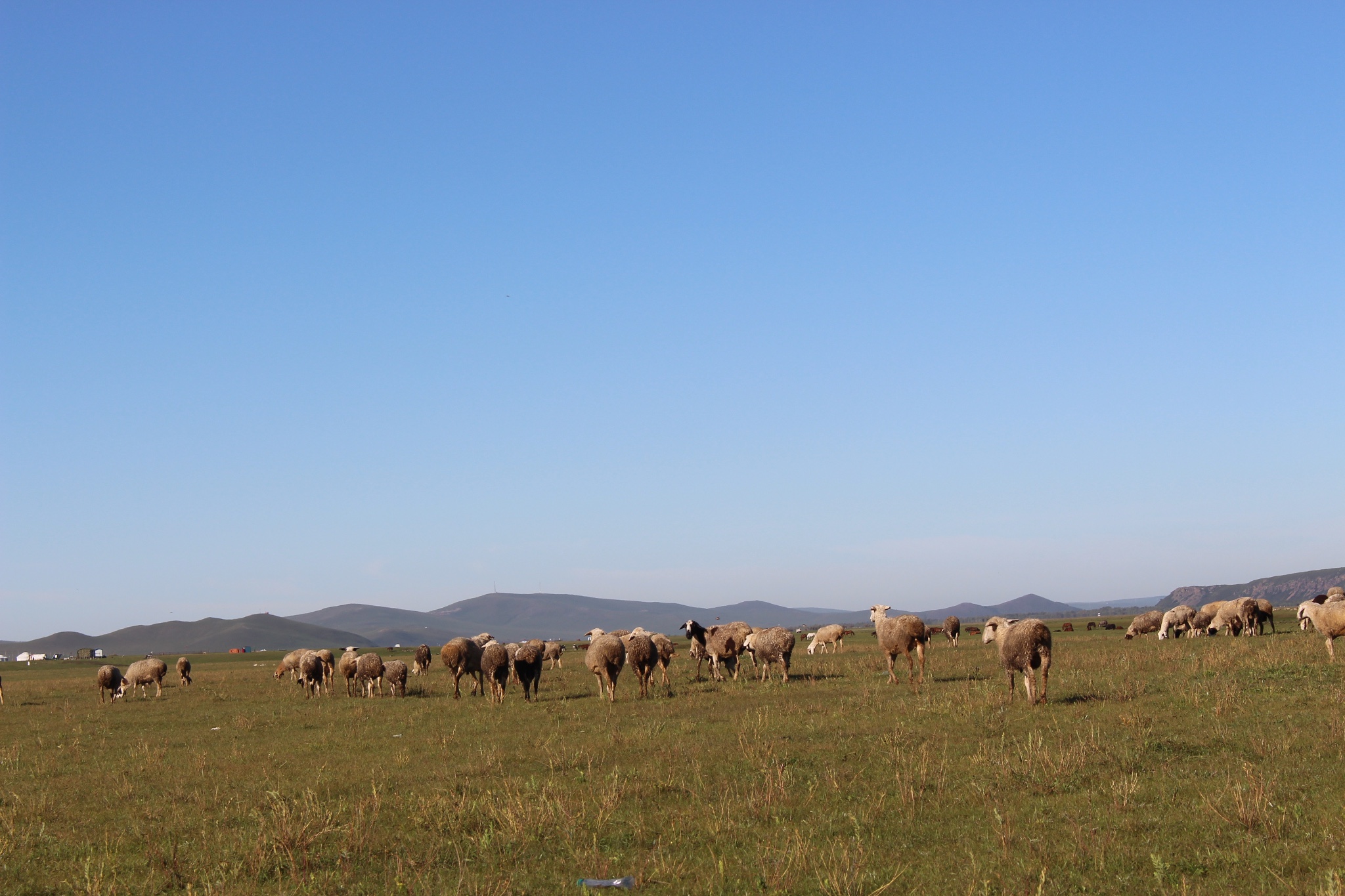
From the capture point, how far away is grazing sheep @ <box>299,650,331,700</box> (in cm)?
3550

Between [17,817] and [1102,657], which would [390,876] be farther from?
[1102,657]

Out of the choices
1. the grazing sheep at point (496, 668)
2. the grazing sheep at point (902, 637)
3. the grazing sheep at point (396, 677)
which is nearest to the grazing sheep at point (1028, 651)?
the grazing sheep at point (902, 637)

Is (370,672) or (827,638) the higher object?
(370,672)

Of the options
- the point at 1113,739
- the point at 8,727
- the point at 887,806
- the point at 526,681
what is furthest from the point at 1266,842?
the point at 8,727

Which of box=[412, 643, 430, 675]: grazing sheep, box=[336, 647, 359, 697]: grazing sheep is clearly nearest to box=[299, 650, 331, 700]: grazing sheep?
box=[336, 647, 359, 697]: grazing sheep

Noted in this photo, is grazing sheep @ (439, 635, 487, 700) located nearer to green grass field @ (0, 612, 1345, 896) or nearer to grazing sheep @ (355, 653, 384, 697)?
grazing sheep @ (355, 653, 384, 697)

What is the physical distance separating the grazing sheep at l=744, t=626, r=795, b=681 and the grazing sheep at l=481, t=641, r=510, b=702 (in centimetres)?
832

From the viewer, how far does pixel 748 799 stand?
1210 cm

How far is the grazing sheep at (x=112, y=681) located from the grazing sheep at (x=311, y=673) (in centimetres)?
860

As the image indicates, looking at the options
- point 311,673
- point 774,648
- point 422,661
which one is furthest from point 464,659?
point 422,661

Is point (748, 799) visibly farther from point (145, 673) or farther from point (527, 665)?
point (145, 673)

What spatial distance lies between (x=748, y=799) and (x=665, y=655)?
17.4 m

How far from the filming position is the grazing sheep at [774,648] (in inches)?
1164

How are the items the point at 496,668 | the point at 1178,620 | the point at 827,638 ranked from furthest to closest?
the point at 827,638 < the point at 1178,620 < the point at 496,668
